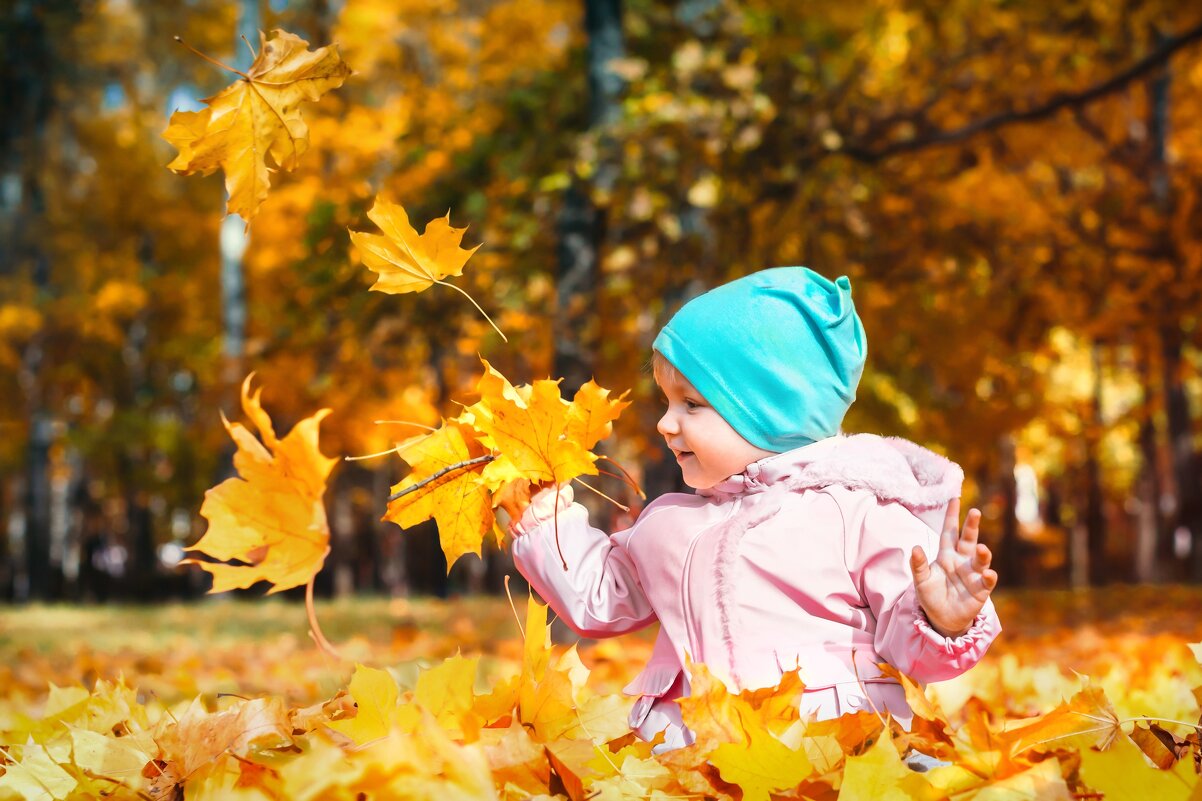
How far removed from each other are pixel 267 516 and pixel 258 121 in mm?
585

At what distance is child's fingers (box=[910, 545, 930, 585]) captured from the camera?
155cm

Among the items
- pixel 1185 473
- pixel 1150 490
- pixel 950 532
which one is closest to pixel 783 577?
pixel 950 532

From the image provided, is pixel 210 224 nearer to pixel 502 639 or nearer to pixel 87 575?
pixel 87 575

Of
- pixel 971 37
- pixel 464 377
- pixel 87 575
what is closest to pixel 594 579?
pixel 971 37

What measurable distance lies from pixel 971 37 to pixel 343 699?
6.26 metres

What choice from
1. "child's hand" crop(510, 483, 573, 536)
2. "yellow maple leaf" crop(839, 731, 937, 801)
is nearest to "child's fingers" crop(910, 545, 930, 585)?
"yellow maple leaf" crop(839, 731, 937, 801)

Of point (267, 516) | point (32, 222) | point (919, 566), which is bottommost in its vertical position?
point (919, 566)

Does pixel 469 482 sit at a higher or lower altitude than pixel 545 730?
higher

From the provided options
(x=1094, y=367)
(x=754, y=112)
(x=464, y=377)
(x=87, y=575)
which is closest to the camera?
(x=754, y=112)

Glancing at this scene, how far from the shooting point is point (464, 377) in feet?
49.8

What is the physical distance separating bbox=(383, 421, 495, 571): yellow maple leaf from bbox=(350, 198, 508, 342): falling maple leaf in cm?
23

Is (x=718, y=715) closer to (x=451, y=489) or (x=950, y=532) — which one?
(x=950, y=532)

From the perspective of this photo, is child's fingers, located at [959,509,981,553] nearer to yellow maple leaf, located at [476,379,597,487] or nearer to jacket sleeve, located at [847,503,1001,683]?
jacket sleeve, located at [847,503,1001,683]

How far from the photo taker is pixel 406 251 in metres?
1.67
